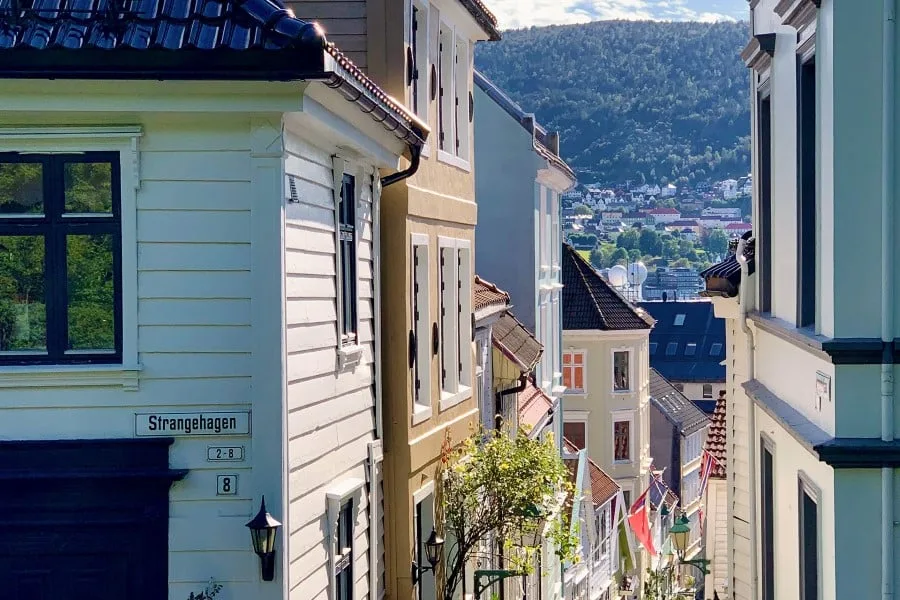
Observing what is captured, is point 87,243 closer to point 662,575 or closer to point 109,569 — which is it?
point 109,569

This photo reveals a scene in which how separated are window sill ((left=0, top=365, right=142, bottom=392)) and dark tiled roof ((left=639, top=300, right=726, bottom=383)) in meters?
93.4

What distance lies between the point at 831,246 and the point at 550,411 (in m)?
17.8

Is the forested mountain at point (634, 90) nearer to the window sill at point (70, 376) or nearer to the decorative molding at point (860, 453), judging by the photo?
the decorative molding at point (860, 453)

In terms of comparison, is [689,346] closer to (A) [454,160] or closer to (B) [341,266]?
(A) [454,160]

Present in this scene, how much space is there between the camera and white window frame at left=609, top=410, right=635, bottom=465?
4619 cm

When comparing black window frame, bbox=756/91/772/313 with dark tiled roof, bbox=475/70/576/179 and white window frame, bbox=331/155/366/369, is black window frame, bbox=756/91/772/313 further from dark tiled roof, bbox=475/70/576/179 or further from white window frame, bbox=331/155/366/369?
dark tiled roof, bbox=475/70/576/179

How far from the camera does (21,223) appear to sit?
895cm

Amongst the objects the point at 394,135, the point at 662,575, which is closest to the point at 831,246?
the point at 394,135

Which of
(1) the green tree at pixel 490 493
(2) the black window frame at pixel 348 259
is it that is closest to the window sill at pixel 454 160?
(1) the green tree at pixel 490 493

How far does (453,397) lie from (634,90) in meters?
167

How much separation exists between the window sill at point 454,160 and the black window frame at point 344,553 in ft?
15.9

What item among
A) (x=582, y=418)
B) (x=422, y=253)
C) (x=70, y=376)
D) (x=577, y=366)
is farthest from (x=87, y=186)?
(x=582, y=418)

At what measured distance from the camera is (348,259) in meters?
11.6

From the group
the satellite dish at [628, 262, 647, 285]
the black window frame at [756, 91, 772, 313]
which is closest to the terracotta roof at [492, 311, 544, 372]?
the black window frame at [756, 91, 772, 313]
